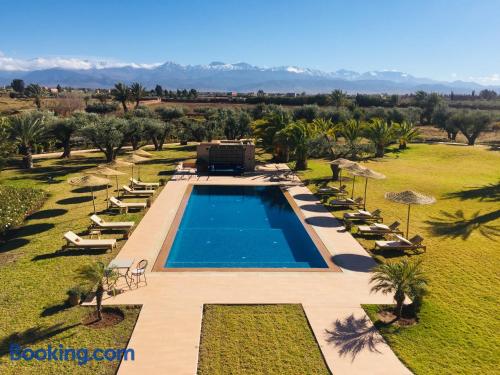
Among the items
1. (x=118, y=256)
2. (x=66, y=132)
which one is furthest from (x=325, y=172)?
(x=66, y=132)

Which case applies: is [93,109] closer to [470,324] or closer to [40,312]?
[40,312]

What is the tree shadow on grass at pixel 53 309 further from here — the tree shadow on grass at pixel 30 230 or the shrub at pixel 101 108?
the shrub at pixel 101 108

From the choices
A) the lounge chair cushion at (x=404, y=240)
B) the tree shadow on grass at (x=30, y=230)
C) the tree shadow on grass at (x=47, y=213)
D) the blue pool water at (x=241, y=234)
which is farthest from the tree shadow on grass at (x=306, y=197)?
the tree shadow on grass at (x=30, y=230)

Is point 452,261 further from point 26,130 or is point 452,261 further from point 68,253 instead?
point 26,130

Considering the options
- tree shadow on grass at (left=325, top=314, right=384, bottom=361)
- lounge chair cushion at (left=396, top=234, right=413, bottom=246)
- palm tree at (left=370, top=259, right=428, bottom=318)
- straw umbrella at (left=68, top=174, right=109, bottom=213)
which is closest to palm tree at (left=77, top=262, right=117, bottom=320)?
tree shadow on grass at (left=325, top=314, right=384, bottom=361)

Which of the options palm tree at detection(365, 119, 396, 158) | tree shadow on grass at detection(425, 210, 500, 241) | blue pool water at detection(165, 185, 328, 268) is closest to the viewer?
blue pool water at detection(165, 185, 328, 268)

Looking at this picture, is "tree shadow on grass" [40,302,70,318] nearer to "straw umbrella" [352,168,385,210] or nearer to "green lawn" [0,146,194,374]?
"green lawn" [0,146,194,374]

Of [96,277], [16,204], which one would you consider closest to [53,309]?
[96,277]
